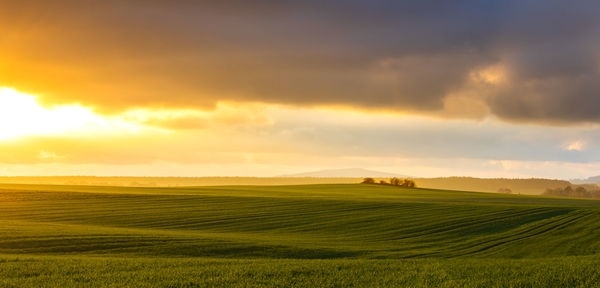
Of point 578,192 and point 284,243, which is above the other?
point 578,192

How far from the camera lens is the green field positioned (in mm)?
14656

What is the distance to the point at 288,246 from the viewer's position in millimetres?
30469

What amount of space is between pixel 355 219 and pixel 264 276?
35.5m

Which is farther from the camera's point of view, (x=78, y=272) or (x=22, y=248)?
(x=22, y=248)

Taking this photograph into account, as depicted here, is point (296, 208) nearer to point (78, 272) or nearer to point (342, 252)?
point (342, 252)

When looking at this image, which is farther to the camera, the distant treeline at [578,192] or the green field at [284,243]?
the distant treeline at [578,192]

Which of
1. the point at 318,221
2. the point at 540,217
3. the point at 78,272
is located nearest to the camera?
the point at 78,272

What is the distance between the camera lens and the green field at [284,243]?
48.1 ft

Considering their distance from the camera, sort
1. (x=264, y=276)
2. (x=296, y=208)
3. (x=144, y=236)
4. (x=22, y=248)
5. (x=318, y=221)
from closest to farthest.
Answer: (x=264, y=276)
(x=22, y=248)
(x=144, y=236)
(x=318, y=221)
(x=296, y=208)

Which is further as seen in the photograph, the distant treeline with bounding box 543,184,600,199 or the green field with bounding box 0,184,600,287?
the distant treeline with bounding box 543,184,600,199

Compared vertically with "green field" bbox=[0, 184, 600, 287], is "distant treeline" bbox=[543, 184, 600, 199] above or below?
above

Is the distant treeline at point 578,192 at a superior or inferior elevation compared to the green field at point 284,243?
superior

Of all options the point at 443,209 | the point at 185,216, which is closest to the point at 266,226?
the point at 185,216

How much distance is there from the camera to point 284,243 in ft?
106
